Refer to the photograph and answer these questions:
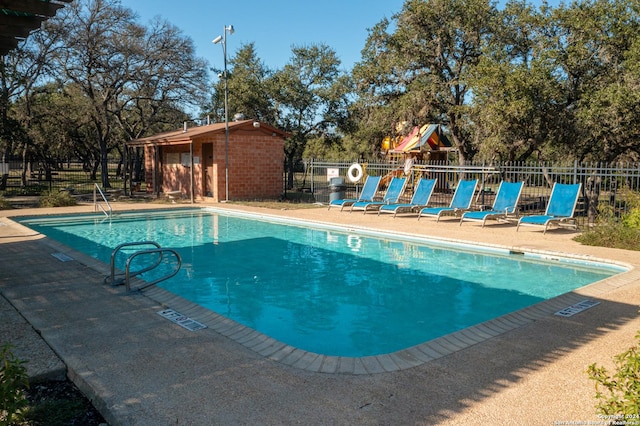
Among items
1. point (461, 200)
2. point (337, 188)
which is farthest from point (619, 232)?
point (337, 188)

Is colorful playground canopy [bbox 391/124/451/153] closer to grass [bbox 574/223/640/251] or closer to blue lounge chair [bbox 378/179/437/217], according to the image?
blue lounge chair [bbox 378/179/437/217]

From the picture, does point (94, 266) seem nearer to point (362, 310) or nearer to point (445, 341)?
point (362, 310)

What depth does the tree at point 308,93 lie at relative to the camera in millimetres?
26906

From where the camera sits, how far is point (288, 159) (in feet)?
95.0

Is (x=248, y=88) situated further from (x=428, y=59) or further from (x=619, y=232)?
(x=619, y=232)

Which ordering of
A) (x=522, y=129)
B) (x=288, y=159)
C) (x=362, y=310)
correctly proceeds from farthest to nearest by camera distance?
(x=288, y=159) → (x=522, y=129) → (x=362, y=310)

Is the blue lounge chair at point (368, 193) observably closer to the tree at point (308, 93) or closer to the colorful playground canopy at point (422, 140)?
the colorful playground canopy at point (422, 140)

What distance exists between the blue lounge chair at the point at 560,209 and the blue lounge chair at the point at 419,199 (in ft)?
11.7

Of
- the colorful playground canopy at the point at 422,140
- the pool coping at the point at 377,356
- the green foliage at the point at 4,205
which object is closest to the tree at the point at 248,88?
the colorful playground canopy at the point at 422,140

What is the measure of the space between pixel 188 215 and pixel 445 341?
1368cm

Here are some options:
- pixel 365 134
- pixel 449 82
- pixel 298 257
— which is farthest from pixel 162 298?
pixel 365 134

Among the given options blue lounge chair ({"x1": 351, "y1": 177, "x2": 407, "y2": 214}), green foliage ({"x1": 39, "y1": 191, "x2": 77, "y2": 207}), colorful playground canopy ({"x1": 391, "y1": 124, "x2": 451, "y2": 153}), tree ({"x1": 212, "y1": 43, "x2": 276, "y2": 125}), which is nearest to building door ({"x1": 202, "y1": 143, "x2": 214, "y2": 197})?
green foliage ({"x1": 39, "y1": 191, "x2": 77, "y2": 207})

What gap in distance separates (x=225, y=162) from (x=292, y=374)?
1693cm

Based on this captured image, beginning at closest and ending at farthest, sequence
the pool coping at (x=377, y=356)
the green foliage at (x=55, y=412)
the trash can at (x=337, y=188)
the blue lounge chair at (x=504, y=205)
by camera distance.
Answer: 1. the green foliage at (x=55, y=412)
2. the pool coping at (x=377, y=356)
3. the blue lounge chair at (x=504, y=205)
4. the trash can at (x=337, y=188)
